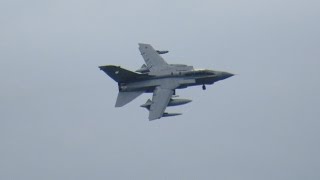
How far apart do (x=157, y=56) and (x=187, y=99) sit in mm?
13703

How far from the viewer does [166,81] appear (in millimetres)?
136250

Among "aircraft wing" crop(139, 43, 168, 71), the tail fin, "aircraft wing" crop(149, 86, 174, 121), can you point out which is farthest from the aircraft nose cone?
the tail fin

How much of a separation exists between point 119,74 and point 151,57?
9.88m

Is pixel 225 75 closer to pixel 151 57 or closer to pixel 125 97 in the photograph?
pixel 151 57

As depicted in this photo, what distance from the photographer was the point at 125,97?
137m

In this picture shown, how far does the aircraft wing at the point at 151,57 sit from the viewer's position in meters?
143

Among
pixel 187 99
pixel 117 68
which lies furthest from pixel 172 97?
pixel 117 68

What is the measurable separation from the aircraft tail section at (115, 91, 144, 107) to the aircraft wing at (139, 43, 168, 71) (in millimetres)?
7168

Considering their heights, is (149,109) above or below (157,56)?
below

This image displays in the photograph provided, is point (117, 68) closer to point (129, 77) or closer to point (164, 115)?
point (129, 77)

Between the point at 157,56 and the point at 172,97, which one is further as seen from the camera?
the point at 157,56

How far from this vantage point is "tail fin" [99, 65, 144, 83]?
13725cm

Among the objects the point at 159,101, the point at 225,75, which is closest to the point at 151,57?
the point at 159,101

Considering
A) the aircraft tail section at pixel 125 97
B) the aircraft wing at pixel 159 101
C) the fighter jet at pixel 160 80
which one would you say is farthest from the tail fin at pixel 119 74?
the aircraft wing at pixel 159 101
